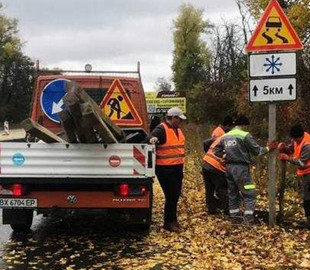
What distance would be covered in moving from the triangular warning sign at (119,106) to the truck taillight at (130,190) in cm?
167

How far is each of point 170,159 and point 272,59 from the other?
→ 207 centimetres

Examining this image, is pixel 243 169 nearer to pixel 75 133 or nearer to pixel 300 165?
pixel 300 165

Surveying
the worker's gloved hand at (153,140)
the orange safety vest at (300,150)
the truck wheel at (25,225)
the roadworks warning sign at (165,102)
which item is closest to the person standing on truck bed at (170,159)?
the worker's gloved hand at (153,140)

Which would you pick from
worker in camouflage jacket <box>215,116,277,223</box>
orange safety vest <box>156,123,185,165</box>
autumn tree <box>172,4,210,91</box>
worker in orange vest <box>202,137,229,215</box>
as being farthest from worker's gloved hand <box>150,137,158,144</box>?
autumn tree <box>172,4,210,91</box>

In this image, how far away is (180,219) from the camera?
970cm

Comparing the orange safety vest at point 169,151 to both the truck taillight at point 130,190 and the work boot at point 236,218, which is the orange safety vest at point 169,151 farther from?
the work boot at point 236,218

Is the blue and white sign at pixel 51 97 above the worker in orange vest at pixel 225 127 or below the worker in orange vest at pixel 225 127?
above

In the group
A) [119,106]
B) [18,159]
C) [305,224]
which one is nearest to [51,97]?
[119,106]

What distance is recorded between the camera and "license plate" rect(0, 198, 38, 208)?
7973 mm

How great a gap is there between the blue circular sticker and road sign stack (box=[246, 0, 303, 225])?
328cm

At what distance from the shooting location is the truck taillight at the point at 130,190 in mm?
7898

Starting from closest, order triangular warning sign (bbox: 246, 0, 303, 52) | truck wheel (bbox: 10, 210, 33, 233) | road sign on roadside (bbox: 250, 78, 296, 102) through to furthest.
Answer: triangular warning sign (bbox: 246, 0, 303, 52) → road sign on roadside (bbox: 250, 78, 296, 102) → truck wheel (bbox: 10, 210, 33, 233)

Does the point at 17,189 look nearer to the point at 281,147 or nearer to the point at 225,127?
the point at 281,147

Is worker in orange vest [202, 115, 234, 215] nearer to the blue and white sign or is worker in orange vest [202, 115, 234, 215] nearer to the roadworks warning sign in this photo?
the blue and white sign
